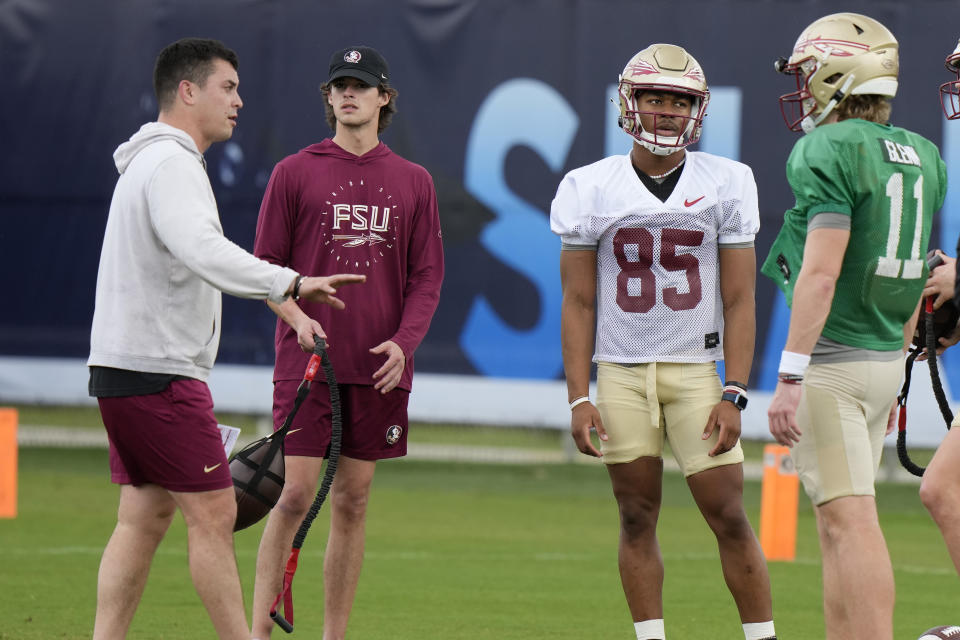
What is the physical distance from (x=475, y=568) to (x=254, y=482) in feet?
10.9

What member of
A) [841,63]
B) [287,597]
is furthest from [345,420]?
[841,63]

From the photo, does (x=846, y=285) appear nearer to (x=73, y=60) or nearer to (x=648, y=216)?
(x=648, y=216)

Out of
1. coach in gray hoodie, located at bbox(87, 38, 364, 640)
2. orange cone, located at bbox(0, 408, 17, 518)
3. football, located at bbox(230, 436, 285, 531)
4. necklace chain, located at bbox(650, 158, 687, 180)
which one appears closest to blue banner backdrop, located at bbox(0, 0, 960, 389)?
orange cone, located at bbox(0, 408, 17, 518)

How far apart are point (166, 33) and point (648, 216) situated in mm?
9429

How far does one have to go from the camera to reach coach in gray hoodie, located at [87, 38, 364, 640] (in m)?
4.73

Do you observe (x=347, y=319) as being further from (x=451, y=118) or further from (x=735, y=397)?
(x=451, y=118)

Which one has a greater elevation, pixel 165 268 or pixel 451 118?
pixel 165 268

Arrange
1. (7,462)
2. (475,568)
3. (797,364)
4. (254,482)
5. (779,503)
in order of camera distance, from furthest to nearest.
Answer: (7,462), (779,503), (475,568), (254,482), (797,364)

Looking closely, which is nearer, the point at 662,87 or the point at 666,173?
the point at 662,87

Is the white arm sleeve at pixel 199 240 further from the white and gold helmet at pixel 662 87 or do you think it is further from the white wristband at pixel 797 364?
the white wristband at pixel 797 364

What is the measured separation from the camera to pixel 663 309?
5.40m

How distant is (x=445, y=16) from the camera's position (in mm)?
13398

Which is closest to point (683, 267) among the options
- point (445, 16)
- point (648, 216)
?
point (648, 216)

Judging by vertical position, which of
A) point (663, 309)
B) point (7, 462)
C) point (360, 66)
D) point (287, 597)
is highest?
point (360, 66)
